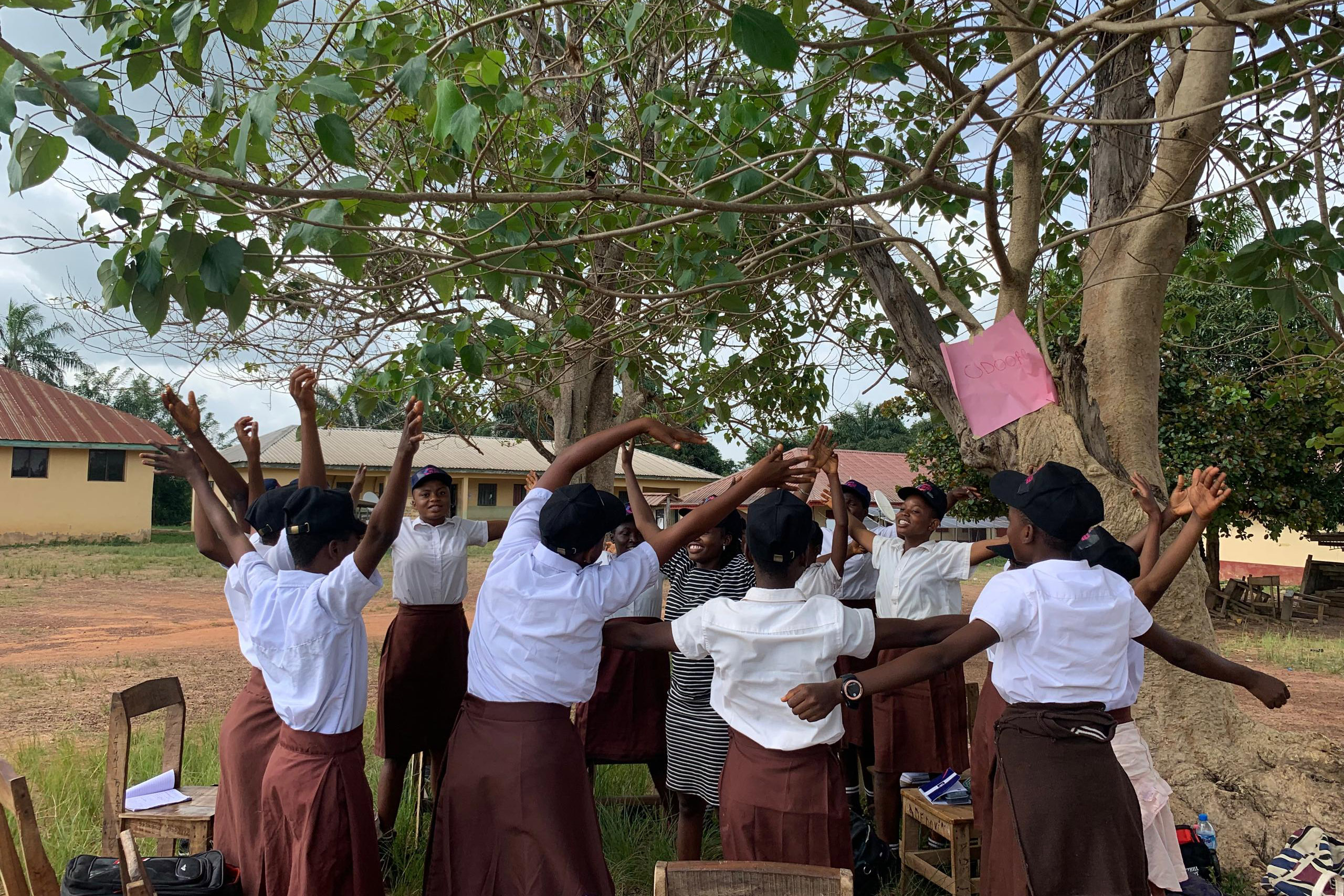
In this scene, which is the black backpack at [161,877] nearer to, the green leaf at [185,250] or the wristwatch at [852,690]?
the green leaf at [185,250]

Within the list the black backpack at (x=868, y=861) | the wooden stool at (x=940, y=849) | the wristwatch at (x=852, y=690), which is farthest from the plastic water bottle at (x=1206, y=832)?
the wristwatch at (x=852, y=690)

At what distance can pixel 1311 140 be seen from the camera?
322cm

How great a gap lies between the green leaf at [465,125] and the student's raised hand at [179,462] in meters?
1.69

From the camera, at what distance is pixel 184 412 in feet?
11.4

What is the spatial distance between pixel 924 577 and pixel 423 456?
83.1ft

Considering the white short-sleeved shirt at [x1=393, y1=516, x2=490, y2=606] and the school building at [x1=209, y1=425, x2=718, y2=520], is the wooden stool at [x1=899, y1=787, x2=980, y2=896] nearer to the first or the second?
the white short-sleeved shirt at [x1=393, y1=516, x2=490, y2=606]

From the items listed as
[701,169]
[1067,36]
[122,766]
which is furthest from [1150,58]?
[122,766]

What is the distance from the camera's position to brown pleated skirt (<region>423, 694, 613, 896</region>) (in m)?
2.76

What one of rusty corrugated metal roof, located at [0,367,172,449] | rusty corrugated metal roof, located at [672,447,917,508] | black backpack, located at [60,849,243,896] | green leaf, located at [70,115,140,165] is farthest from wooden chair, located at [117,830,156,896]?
rusty corrugated metal roof, located at [0,367,172,449]

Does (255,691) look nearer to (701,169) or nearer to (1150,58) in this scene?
(701,169)

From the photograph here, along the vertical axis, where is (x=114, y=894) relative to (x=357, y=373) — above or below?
below

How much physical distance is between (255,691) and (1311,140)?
4077 mm

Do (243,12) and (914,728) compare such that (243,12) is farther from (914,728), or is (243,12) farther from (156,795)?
(914,728)

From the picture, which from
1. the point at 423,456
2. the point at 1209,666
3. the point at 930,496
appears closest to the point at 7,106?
the point at 1209,666
